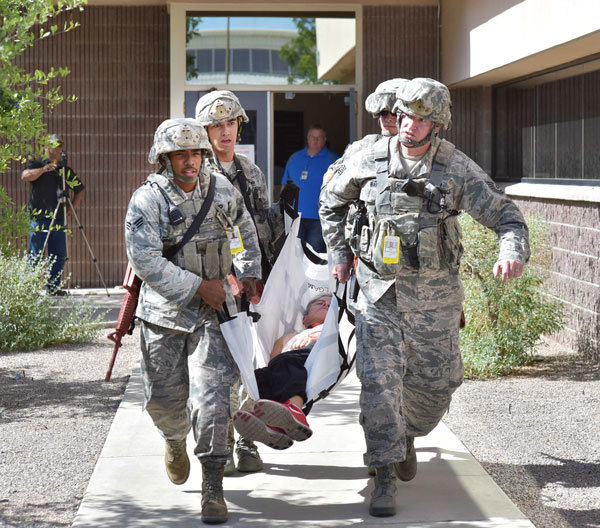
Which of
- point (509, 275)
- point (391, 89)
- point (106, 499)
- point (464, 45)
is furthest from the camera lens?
point (464, 45)

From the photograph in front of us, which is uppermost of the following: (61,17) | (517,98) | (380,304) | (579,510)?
(61,17)

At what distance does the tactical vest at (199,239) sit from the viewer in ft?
14.3

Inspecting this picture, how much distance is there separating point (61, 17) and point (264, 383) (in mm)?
9517

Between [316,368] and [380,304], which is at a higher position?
[380,304]

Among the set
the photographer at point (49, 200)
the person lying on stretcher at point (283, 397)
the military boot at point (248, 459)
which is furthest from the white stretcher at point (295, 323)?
the photographer at point (49, 200)

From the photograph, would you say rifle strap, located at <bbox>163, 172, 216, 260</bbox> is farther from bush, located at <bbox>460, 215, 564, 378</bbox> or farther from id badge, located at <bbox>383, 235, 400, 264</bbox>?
bush, located at <bbox>460, 215, 564, 378</bbox>

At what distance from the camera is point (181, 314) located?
433cm

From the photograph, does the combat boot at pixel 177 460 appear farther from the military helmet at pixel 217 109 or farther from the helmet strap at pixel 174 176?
the military helmet at pixel 217 109

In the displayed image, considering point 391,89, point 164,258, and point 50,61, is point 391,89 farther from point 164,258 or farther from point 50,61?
point 50,61

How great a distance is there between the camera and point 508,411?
6.49 metres

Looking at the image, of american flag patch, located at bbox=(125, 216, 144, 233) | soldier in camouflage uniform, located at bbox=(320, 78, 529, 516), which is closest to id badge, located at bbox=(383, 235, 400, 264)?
soldier in camouflage uniform, located at bbox=(320, 78, 529, 516)

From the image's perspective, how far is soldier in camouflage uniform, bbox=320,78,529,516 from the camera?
4.34m

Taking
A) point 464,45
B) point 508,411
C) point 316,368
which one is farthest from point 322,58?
point 316,368

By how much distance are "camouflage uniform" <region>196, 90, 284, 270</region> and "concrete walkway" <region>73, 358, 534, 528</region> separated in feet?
3.92
